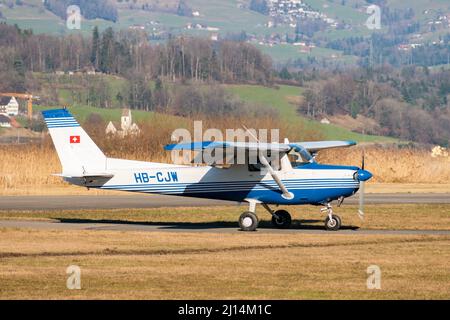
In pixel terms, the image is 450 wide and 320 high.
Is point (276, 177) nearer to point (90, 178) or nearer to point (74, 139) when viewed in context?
point (90, 178)

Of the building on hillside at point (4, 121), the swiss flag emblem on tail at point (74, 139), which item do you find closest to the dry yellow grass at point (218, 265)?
the swiss flag emblem on tail at point (74, 139)

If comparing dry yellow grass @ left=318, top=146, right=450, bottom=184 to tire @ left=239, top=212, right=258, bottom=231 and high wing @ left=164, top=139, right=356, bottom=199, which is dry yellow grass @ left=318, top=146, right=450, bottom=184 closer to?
high wing @ left=164, top=139, right=356, bottom=199

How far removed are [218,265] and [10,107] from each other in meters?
117

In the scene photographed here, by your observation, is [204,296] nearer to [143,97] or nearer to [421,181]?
[421,181]

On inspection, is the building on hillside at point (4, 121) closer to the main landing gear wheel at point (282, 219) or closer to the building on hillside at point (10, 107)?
the building on hillside at point (10, 107)

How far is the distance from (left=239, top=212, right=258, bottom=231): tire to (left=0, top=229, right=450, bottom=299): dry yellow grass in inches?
37.0

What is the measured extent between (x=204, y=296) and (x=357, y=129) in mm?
116146

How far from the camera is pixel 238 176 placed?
26.2m

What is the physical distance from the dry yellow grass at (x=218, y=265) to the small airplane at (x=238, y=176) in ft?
5.21

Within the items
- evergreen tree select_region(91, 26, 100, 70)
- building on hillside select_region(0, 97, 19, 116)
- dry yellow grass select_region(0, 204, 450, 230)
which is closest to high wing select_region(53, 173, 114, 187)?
dry yellow grass select_region(0, 204, 450, 230)

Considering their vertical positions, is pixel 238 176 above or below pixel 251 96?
above

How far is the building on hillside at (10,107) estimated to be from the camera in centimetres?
13175

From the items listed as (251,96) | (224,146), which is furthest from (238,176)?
(251,96)

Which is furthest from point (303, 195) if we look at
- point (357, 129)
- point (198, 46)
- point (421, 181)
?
point (198, 46)
